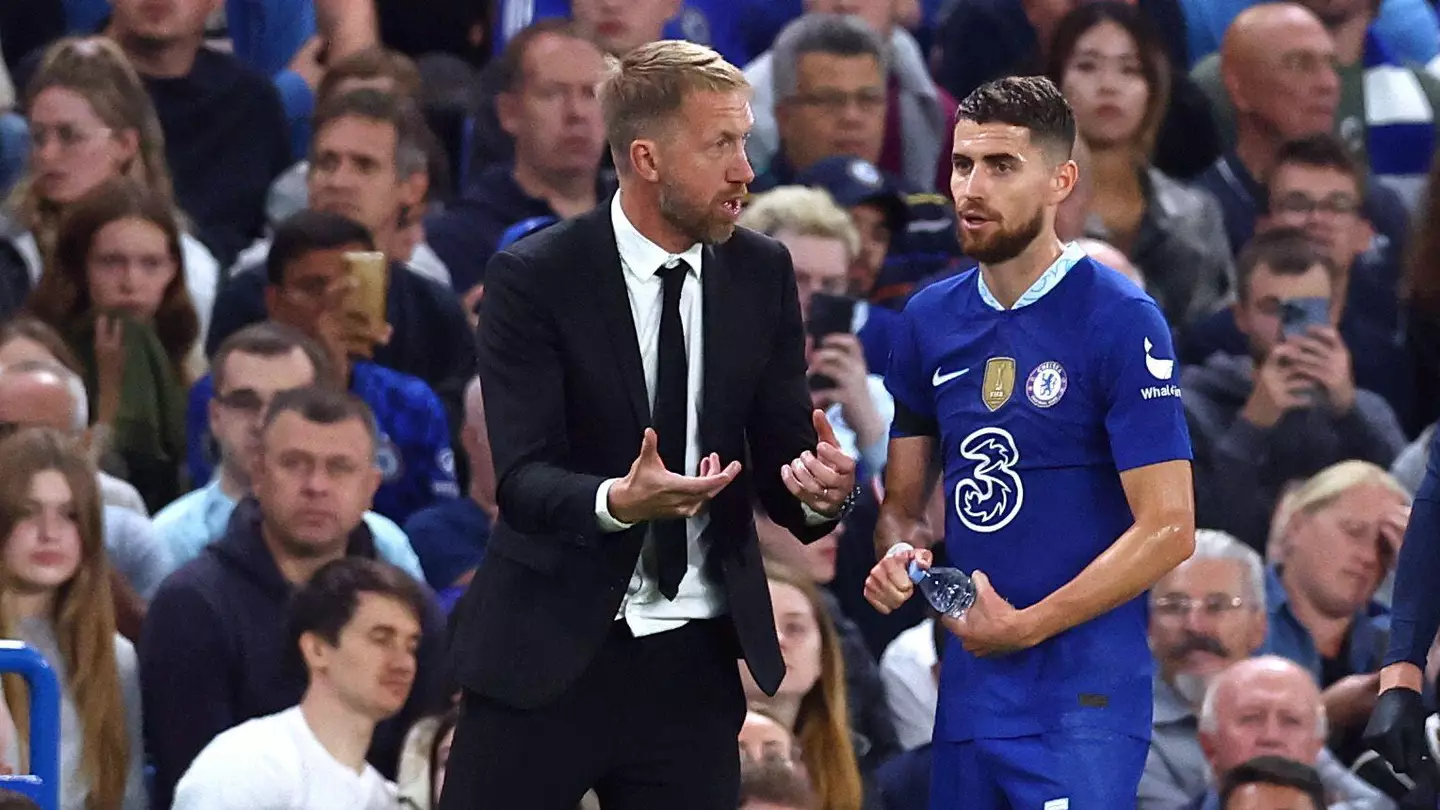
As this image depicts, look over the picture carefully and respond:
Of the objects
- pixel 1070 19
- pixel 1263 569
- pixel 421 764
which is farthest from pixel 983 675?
pixel 1070 19

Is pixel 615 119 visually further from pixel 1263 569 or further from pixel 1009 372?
pixel 1263 569

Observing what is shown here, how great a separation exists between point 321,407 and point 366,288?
3.09ft

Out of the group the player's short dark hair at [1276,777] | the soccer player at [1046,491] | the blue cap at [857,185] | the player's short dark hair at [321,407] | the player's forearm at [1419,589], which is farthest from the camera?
the blue cap at [857,185]

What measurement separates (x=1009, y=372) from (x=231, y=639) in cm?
268

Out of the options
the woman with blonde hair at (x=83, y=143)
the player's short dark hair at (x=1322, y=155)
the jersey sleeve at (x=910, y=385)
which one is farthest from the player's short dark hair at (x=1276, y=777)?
the woman with blonde hair at (x=83, y=143)

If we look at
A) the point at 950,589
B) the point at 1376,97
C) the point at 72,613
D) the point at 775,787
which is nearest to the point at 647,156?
the point at 950,589

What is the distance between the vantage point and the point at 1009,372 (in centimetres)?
469

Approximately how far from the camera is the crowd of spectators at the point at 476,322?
21.6 ft

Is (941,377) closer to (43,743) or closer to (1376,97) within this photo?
(43,743)

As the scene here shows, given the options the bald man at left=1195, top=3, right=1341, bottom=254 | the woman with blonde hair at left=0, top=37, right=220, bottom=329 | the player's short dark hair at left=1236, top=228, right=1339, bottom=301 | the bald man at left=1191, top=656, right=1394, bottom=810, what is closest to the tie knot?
the bald man at left=1191, top=656, right=1394, bottom=810

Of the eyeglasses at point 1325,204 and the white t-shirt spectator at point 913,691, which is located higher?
the eyeglasses at point 1325,204

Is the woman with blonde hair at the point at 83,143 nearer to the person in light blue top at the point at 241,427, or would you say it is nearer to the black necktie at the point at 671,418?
the person in light blue top at the point at 241,427

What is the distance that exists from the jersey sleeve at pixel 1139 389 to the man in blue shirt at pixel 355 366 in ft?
11.4

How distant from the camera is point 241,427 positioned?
7285mm
